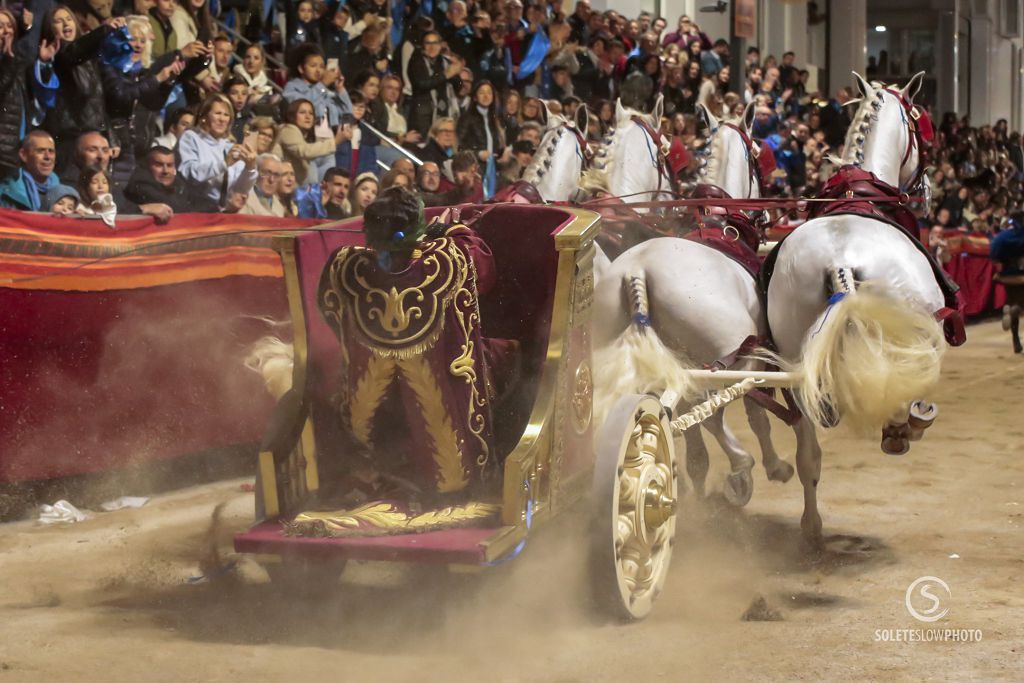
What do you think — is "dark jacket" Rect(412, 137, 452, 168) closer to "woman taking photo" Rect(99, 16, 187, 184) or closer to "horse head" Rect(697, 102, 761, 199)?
"woman taking photo" Rect(99, 16, 187, 184)

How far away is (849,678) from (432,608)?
151 cm

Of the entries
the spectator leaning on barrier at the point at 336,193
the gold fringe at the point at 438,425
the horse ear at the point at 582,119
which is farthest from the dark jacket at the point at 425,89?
the gold fringe at the point at 438,425

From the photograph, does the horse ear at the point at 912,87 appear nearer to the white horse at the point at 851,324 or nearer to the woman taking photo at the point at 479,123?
the white horse at the point at 851,324

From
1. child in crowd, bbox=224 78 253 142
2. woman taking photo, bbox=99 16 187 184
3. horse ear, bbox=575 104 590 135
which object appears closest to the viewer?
horse ear, bbox=575 104 590 135

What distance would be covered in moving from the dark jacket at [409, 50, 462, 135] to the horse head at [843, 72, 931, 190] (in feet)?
17.3

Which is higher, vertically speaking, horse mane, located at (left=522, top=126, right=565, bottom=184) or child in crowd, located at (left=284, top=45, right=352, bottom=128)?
child in crowd, located at (left=284, top=45, right=352, bottom=128)

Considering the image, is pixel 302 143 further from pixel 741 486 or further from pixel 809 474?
pixel 809 474

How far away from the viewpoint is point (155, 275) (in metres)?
6.82

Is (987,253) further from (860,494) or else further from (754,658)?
(754,658)

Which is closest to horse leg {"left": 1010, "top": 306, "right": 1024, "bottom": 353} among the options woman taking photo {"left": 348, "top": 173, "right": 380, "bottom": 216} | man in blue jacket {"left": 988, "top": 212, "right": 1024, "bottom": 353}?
man in blue jacket {"left": 988, "top": 212, "right": 1024, "bottom": 353}

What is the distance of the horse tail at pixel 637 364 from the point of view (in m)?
5.53

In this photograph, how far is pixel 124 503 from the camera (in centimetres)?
660

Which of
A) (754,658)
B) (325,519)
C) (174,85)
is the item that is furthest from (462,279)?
(174,85)

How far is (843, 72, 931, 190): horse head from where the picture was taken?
250 inches
